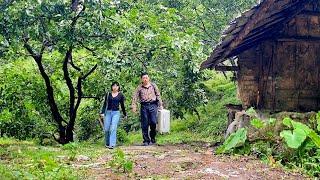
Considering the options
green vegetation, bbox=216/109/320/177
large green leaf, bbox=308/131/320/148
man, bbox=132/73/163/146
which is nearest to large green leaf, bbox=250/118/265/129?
green vegetation, bbox=216/109/320/177

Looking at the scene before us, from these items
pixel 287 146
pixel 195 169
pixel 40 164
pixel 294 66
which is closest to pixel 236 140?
pixel 287 146

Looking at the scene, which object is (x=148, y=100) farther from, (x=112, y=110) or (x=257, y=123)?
(x=257, y=123)

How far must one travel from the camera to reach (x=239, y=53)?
1229 centimetres

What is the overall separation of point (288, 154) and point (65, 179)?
11.9ft

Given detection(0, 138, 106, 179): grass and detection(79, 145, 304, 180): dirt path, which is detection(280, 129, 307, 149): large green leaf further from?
detection(0, 138, 106, 179): grass

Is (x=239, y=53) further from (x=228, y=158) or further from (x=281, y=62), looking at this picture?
(x=228, y=158)

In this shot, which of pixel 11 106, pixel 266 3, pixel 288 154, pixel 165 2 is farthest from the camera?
pixel 165 2

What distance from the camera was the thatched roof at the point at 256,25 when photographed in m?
9.55

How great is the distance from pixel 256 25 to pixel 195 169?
390 cm

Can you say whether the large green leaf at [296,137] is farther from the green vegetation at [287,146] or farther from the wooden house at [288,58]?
the wooden house at [288,58]

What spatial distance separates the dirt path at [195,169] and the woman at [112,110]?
3.25m

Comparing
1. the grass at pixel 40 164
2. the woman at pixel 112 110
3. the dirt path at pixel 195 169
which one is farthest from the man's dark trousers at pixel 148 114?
the dirt path at pixel 195 169

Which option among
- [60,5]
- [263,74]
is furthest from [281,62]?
[60,5]

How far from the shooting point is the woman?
12.0 metres
